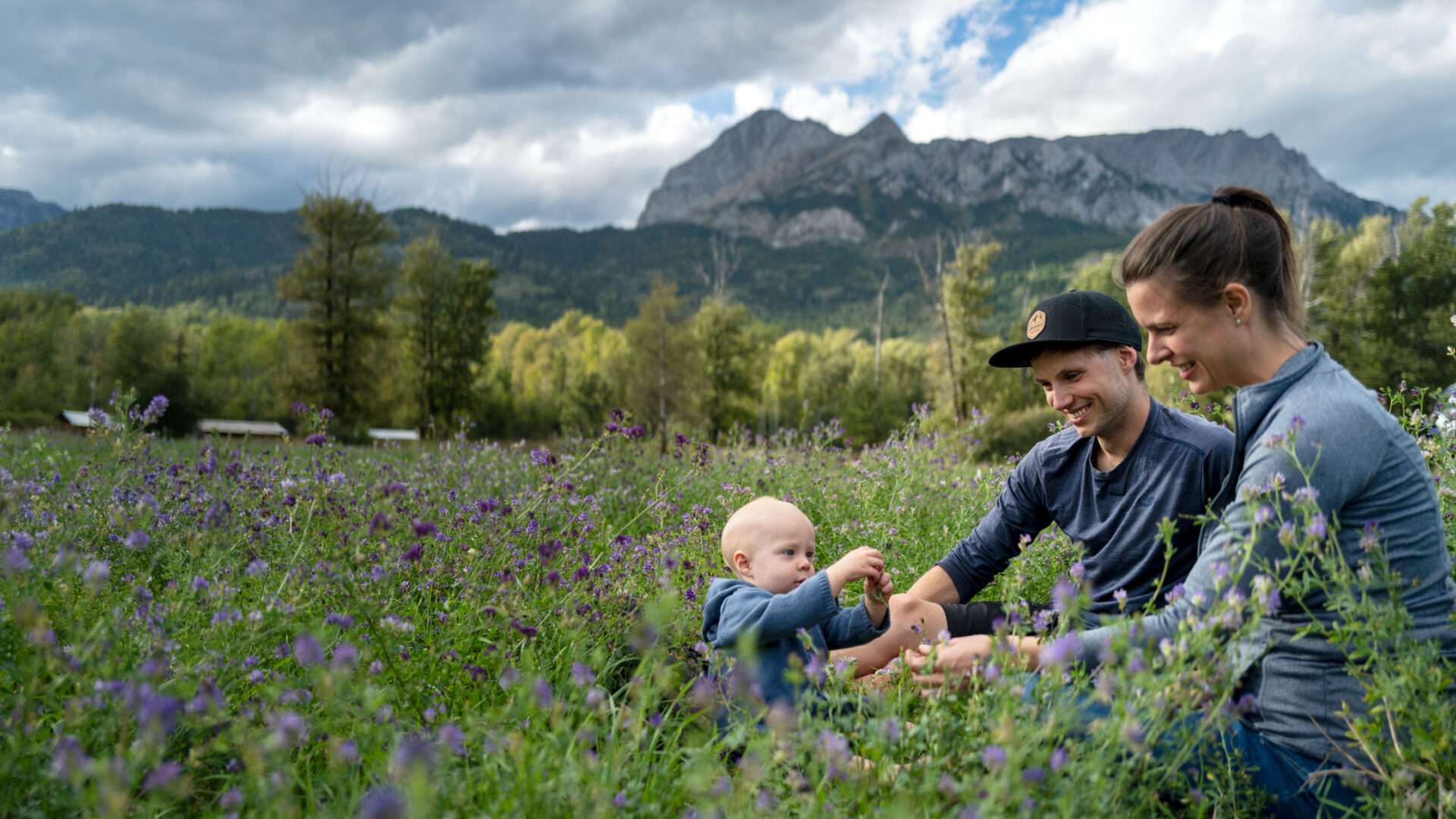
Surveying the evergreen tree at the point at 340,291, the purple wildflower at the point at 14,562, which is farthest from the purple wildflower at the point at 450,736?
the evergreen tree at the point at 340,291

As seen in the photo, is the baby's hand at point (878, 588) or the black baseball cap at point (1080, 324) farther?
the black baseball cap at point (1080, 324)

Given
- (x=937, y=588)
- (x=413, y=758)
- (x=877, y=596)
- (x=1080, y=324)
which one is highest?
(x=1080, y=324)

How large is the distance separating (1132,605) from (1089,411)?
0.81 m

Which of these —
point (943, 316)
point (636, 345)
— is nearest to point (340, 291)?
point (636, 345)

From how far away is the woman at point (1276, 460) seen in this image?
2.19m

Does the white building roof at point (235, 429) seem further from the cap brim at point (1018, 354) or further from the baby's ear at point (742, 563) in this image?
the cap brim at point (1018, 354)

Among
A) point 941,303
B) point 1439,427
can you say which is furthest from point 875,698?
point 941,303

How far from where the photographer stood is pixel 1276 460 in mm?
2199

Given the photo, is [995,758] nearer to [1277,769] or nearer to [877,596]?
[1277,769]

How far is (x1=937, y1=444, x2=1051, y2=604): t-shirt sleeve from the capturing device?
3697 mm

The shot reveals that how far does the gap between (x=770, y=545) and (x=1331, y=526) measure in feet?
5.85

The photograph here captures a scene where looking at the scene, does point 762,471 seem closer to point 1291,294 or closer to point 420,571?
point 420,571

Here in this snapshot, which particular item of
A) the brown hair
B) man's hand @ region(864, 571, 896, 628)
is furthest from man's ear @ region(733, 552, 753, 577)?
the brown hair

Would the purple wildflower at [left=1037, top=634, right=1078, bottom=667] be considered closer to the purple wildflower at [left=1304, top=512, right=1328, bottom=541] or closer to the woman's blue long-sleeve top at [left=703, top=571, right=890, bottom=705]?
the purple wildflower at [left=1304, top=512, right=1328, bottom=541]
